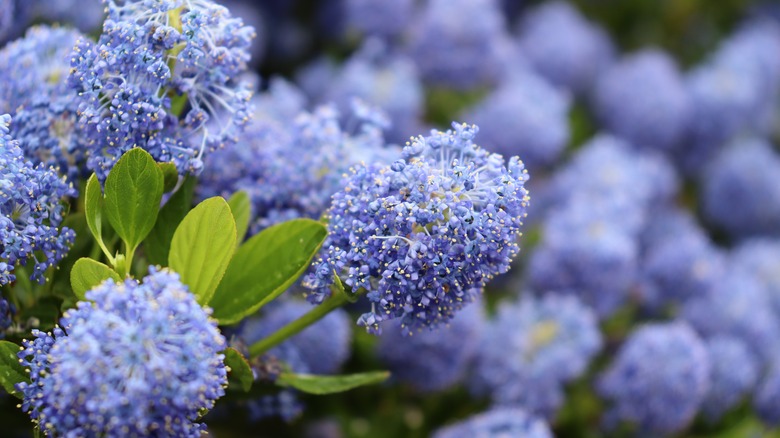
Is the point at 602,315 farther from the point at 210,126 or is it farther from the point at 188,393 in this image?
the point at 188,393

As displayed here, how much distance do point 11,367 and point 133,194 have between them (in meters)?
0.20

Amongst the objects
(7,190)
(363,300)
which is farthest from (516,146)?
(7,190)

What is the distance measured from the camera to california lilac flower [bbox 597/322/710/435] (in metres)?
1.43

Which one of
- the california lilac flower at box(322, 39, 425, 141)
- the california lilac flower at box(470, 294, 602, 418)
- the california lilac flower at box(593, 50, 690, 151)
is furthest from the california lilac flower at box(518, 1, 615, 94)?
the california lilac flower at box(470, 294, 602, 418)

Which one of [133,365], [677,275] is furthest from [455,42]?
[133,365]

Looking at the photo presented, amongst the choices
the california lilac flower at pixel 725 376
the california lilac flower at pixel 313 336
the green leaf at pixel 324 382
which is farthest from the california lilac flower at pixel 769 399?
the green leaf at pixel 324 382

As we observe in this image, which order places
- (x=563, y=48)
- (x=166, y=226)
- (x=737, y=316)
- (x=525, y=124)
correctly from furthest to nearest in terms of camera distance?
(x=563, y=48)
(x=525, y=124)
(x=737, y=316)
(x=166, y=226)

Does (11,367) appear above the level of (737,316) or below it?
below

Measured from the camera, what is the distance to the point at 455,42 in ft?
6.24

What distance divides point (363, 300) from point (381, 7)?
727 mm

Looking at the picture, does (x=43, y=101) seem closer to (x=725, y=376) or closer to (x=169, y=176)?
(x=169, y=176)

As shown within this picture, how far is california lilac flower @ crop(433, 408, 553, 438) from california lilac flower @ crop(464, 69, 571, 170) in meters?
0.66

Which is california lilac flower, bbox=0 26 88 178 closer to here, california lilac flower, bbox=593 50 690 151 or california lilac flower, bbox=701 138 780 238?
california lilac flower, bbox=593 50 690 151

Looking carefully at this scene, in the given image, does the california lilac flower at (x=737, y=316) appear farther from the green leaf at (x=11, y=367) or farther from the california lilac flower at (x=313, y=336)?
the green leaf at (x=11, y=367)
